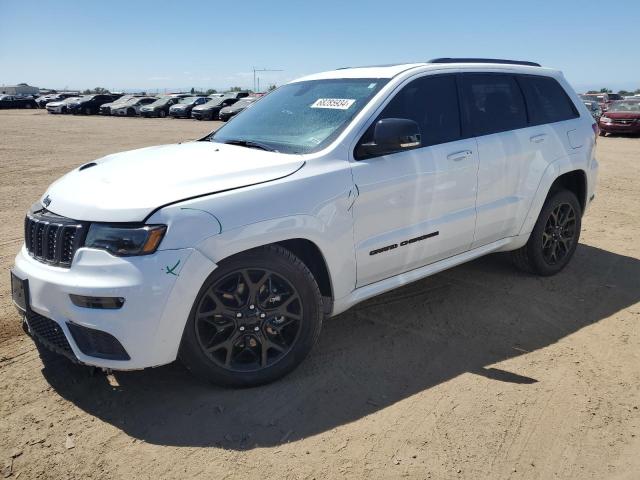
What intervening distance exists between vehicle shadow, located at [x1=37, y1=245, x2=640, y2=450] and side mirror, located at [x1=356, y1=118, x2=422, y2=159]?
1.34m

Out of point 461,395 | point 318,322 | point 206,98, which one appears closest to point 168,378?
point 318,322

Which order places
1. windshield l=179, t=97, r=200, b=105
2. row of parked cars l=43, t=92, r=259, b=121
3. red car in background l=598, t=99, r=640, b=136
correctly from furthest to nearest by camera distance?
windshield l=179, t=97, r=200, b=105 < row of parked cars l=43, t=92, r=259, b=121 < red car in background l=598, t=99, r=640, b=136

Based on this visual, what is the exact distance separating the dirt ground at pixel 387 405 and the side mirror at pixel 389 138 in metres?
1.34

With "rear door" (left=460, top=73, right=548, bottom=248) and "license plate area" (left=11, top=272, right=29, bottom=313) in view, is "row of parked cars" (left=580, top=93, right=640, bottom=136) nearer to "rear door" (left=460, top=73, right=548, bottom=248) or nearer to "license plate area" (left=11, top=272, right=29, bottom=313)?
"rear door" (left=460, top=73, right=548, bottom=248)

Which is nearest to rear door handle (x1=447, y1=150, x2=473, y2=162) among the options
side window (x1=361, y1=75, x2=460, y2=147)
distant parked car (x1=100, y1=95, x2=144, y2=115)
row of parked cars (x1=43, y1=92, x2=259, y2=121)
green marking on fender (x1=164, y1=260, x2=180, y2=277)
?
side window (x1=361, y1=75, x2=460, y2=147)

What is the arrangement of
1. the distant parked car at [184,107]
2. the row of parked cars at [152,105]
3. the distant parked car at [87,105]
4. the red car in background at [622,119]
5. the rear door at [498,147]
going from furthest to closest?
the distant parked car at [87,105]
the distant parked car at [184,107]
the row of parked cars at [152,105]
the red car in background at [622,119]
the rear door at [498,147]

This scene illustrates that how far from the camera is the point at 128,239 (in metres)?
2.74

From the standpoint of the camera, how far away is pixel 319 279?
11.3 feet

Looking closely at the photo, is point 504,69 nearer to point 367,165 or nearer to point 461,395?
point 367,165

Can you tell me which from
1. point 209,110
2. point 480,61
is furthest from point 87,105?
point 480,61

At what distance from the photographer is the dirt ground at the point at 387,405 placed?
2.63m

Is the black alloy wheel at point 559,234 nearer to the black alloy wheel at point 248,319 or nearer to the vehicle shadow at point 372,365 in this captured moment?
the vehicle shadow at point 372,365

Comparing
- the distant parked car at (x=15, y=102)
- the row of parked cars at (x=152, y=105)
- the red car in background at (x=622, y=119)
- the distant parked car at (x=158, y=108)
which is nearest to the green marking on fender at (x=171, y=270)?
the red car in background at (x=622, y=119)

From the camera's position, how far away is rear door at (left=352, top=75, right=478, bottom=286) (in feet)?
11.3
